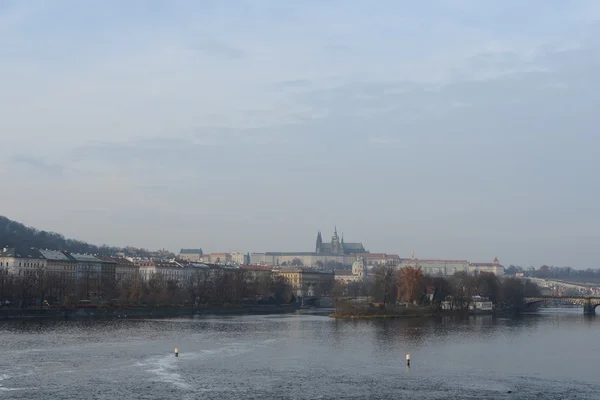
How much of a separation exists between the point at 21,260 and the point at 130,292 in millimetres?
35988

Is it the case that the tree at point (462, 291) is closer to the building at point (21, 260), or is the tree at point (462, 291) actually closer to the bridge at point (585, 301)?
the bridge at point (585, 301)

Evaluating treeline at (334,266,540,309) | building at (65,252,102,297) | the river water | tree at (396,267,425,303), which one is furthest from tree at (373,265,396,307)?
building at (65,252,102,297)

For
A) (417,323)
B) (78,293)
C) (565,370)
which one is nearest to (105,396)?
(565,370)

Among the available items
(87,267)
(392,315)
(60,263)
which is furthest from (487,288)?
(60,263)

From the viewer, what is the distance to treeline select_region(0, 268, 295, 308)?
85438 millimetres

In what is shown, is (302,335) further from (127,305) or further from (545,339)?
(127,305)

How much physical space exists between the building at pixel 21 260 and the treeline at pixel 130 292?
577 inches

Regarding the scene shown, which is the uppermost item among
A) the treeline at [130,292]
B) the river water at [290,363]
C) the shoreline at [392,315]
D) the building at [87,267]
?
the building at [87,267]

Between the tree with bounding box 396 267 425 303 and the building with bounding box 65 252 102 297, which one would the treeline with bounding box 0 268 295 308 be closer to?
the building with bounding box 65 252 102 297

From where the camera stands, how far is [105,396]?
104 ft

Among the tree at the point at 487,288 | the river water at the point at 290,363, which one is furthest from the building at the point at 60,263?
the river water at the point at 290,363

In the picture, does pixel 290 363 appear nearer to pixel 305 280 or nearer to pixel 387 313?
pixel 387 313

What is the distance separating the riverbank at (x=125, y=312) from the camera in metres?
74.8

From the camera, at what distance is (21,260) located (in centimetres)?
12400
